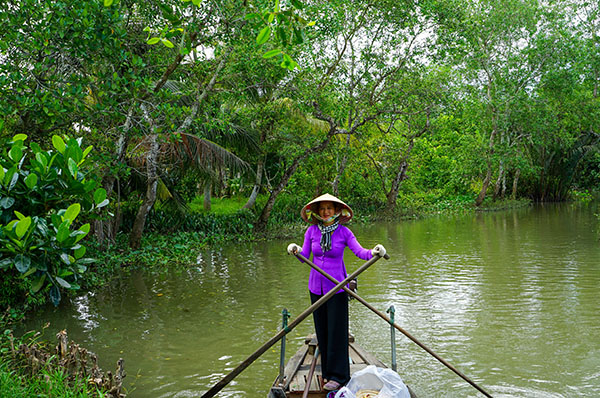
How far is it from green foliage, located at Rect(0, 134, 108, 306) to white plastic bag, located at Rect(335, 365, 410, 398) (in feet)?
6.93

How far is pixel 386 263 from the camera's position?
461 inches

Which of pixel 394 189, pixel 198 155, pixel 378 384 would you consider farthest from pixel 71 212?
pixel 394 189

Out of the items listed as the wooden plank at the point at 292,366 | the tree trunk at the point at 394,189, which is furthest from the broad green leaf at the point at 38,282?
the tree trunk at the point at 394,189

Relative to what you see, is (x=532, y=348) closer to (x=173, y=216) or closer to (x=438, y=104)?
(x=173, y=216)

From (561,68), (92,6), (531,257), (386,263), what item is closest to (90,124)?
(92,6)

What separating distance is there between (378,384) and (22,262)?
8.45ft

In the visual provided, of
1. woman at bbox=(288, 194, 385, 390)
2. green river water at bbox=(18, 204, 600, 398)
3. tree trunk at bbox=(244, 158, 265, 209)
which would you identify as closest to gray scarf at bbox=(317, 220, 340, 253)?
woman at bbox=(288, 194, 385, 390)

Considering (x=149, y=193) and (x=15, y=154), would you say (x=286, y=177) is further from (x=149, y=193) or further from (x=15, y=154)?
(x=15, y=154)

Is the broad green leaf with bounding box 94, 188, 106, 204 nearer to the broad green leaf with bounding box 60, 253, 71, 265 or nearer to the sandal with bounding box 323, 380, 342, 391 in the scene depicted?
the broad green leaf with bounding box 60, 253, 71, 265

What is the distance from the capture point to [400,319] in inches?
283

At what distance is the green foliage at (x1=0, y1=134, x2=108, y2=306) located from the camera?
3.50 meters

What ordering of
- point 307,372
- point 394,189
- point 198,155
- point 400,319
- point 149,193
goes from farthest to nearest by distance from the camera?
point 394,189 → point 198,155 → point 149,193 → point 400,319 → point 307,372

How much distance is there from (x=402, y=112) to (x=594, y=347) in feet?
37.7

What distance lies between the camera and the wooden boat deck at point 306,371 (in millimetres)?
3916
